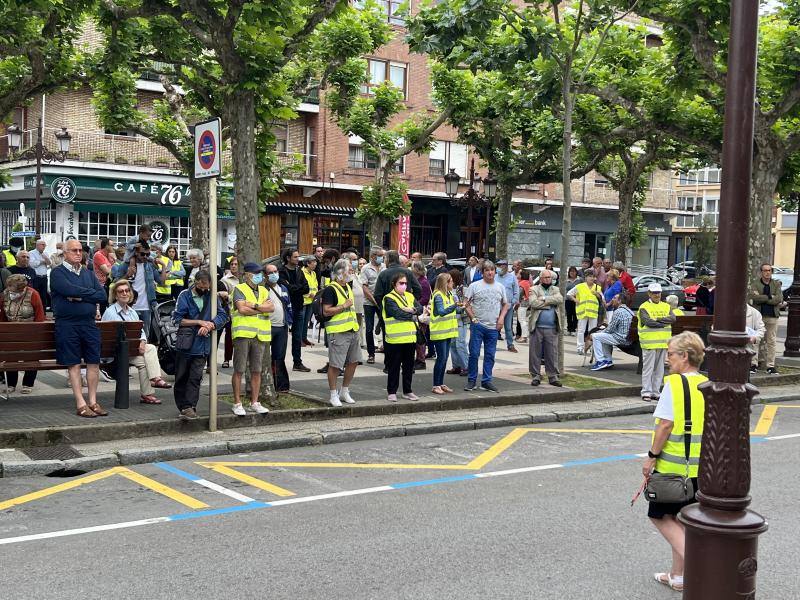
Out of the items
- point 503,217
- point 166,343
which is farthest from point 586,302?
point 503,217

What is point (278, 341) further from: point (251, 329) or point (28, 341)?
point (28, 341)

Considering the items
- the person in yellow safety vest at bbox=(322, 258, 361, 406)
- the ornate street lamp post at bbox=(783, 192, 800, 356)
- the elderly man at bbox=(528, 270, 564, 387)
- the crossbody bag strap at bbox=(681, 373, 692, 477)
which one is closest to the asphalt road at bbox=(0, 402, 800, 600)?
the crossbody bag strap at bbox=(681, 373, 692, 477)

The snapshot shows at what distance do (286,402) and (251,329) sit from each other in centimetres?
136

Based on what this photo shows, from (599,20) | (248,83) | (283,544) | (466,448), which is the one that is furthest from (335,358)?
(599,20)

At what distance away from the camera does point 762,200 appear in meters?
16.8

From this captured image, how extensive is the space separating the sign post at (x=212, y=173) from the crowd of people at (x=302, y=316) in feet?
0.62

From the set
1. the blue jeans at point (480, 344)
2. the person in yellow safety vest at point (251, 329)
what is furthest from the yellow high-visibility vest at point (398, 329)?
the person in yellow safety vest at point (251, 329)

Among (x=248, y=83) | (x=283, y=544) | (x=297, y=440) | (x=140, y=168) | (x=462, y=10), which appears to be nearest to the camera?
(x=283, y=544)

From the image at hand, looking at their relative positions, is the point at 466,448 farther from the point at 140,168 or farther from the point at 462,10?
the point at 140,168

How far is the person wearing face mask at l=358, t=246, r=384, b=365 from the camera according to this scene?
49.6 ft

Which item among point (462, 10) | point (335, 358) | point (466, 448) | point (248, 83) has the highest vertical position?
point (462, 10)

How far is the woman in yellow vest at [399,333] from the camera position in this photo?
463 inches

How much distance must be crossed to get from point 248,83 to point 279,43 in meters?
0.82

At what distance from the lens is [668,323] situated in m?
13.3
